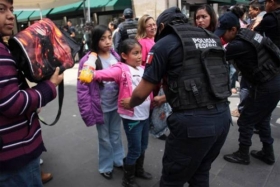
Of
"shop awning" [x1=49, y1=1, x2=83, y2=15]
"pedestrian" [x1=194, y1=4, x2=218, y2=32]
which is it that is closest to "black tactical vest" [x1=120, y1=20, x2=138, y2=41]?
"pedestrian" [x1=194, y1=4, x2=218, y2=32]

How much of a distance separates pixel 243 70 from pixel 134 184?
1.64 m

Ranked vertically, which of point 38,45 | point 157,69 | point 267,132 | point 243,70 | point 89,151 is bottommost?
point 89,151

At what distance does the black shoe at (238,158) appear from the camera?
2.91m

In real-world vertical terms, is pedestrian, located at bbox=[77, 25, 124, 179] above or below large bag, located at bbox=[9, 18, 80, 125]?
below

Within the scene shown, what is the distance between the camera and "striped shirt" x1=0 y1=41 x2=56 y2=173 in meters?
1.21

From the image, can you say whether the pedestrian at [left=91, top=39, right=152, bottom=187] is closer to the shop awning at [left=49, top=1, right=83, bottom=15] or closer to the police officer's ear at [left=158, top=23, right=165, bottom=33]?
the police officer's ear at [left=158, top=23, right=165, bottom=33]

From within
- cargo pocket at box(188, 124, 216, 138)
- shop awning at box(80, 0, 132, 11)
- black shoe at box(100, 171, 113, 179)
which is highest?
shop awning at box(80, 0, 132, 11)

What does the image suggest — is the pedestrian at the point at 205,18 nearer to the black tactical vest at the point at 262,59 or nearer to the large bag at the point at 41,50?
the black tactical vest at the point at 262,59

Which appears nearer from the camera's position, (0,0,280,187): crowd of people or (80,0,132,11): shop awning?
(0,0,280,187): crowd of people

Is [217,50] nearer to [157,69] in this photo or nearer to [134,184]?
[157,69]

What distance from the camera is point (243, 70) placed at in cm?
261

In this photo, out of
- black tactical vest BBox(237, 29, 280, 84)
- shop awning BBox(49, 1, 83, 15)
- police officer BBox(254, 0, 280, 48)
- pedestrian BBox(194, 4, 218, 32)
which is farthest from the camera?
shop awning BBox(49, 1, 83, 15)

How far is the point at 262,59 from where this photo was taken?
2479 millimetres

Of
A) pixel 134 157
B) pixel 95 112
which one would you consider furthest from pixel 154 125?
pixel 95 112
